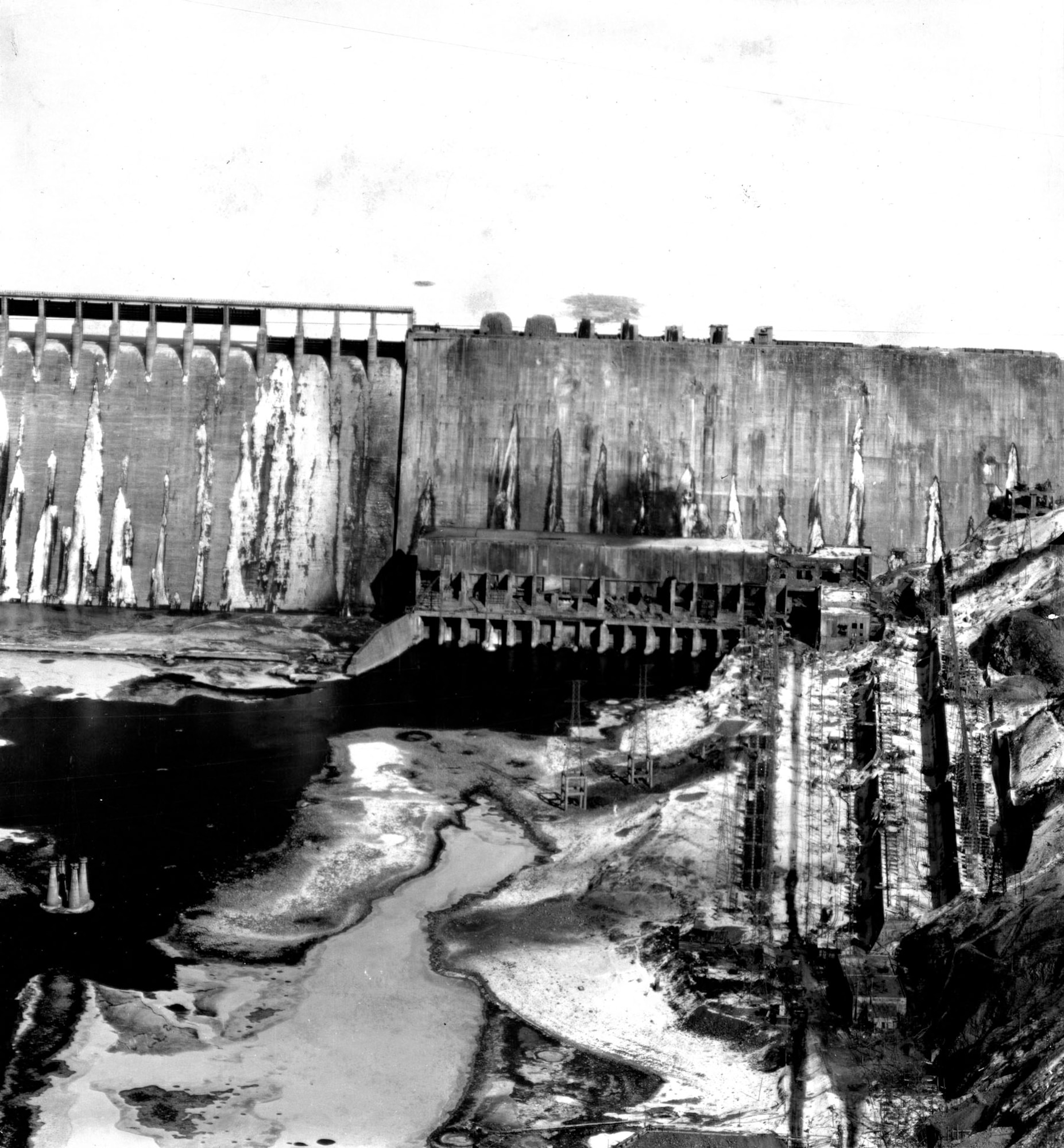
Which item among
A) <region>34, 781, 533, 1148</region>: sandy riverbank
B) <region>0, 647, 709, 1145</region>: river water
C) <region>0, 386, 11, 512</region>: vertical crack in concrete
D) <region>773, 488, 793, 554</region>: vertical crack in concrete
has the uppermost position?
<region>0, 386, 11, 512</region>: vertical crack in concrete

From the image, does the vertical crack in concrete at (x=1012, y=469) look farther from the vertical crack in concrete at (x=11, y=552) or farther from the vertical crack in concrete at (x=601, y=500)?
the vertical crack in concrete at (x=11, y=552)

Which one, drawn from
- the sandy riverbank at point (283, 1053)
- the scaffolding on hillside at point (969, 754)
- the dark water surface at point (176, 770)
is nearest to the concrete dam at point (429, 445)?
the dark water surface at point (176, 770)

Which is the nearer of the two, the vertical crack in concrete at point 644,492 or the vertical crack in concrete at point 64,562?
the vertical crack in concrete at point 64,562

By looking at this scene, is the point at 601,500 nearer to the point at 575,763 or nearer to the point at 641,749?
the point at 641,749

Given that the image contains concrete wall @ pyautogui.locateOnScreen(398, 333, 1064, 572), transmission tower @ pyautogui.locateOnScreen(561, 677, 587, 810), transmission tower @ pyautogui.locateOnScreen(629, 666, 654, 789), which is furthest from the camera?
concrete wall @ pyautogui.locateOnScreen(398, 333, 1064, 572)

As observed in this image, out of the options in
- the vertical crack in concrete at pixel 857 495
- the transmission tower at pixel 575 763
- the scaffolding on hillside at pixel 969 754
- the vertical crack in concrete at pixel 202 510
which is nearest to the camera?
the scaffolding on hillside at pixel 969 754

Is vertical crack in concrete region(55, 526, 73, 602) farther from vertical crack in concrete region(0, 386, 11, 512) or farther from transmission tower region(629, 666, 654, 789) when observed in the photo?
transmission tower region(629, 666, 654, 789)


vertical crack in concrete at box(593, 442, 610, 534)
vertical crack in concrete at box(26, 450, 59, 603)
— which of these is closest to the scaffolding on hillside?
vertical crack in concrete at box(593, 442, 610, 534)
